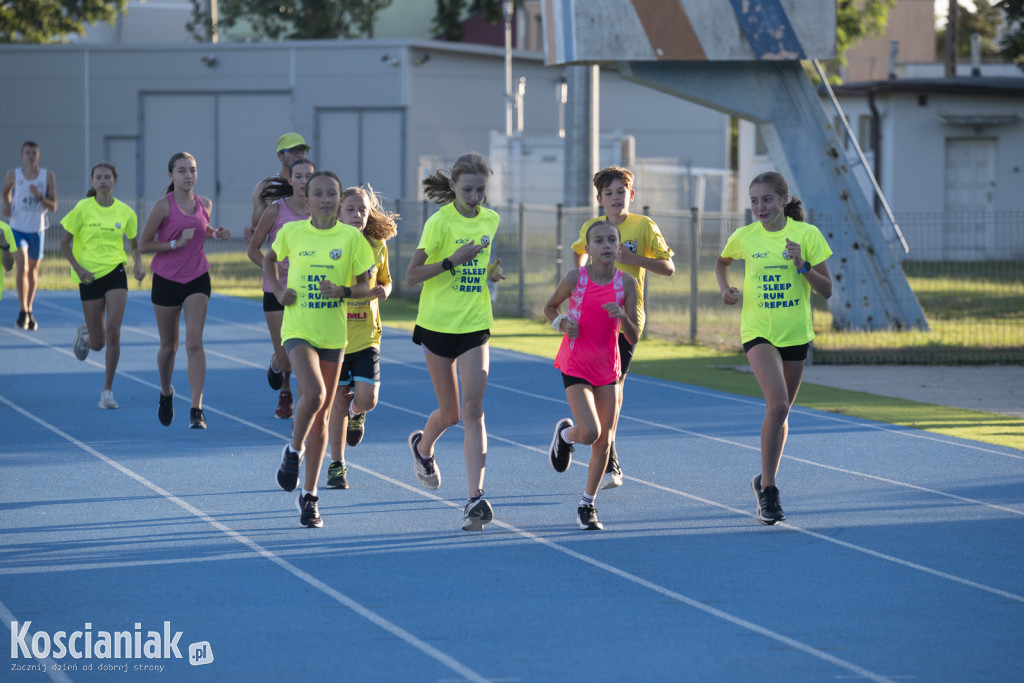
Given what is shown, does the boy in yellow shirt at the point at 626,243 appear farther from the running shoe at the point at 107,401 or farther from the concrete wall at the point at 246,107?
the concrete wall at the point at 246,107

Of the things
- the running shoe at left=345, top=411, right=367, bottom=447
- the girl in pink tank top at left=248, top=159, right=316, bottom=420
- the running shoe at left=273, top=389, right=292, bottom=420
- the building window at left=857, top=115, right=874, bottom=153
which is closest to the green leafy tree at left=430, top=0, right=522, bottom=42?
the building window at left=857, top=115, right=874, bottom=153

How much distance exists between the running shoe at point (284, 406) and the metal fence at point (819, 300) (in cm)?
730

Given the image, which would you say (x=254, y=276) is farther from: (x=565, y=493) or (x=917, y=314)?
(x=565, y=493)

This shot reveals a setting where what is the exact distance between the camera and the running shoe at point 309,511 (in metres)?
7.38

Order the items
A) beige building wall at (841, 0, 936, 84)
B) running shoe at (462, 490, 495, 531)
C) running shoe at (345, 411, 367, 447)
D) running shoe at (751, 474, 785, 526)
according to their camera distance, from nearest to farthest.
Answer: running shoe at (462, 490, 495, 531), running shoe at (751, 474, 785, 526), running shoe at (345, 411, 367, 447), beige building wall at (841, 0, 936, 84)

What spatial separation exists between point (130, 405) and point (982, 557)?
7714mm

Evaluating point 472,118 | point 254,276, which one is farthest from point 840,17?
point 254,276

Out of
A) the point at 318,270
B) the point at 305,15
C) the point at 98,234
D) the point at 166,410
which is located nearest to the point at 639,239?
the point at 318,270

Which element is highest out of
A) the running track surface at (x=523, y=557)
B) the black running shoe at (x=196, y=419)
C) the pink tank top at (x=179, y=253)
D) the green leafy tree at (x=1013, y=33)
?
the green leafy tree at (x=1013, y=33)

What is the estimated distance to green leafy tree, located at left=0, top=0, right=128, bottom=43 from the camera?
156 feet

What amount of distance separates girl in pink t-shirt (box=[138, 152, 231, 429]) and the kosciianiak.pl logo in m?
4.79

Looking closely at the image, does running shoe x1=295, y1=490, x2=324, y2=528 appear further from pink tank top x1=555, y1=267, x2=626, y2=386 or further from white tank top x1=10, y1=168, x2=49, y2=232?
white tank top x1=10, y1=168, x2=49, y2=232

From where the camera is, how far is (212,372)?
14414 mm

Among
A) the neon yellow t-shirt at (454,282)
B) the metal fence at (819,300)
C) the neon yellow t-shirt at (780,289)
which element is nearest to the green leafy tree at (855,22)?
the metal fence at (819,300)
